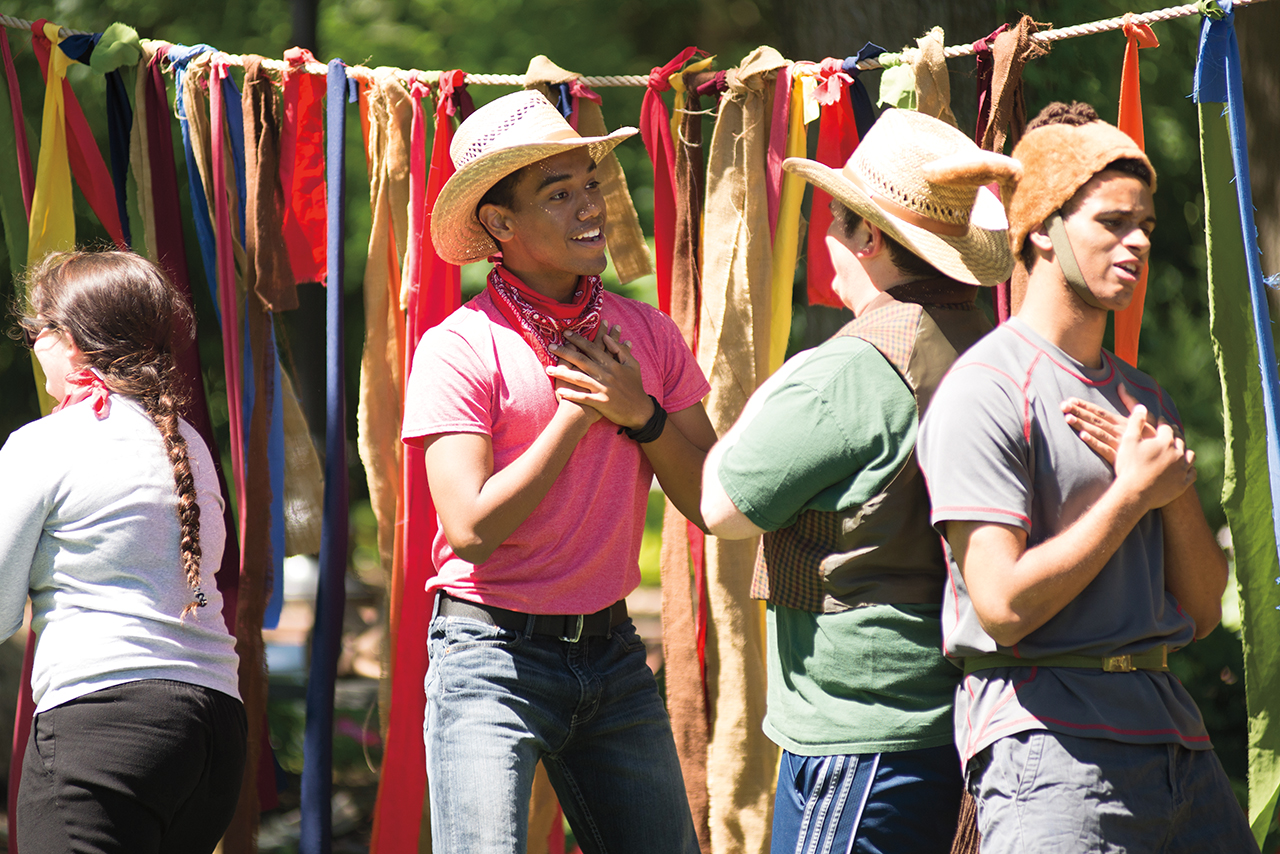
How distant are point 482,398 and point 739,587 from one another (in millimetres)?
1039

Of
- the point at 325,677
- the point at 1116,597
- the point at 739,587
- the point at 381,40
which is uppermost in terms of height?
the point at 381,40

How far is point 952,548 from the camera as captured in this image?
1.73 metres

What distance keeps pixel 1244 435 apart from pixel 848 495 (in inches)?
45.0

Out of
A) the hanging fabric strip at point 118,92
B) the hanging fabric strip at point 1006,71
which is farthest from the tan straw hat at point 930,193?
the hanging fabric strip at point 118,92

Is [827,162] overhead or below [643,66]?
below

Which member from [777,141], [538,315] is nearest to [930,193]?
[538,315]

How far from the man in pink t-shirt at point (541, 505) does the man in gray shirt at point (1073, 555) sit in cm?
69

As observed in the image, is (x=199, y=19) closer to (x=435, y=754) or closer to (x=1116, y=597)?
(x=435, y=754)

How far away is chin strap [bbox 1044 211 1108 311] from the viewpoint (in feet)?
5.69

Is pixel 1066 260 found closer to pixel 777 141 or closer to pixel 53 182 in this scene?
pixel 777 141

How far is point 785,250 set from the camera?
301 cm

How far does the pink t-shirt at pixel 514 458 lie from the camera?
216 centimetres

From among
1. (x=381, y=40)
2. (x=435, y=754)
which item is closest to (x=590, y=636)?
(x=435, y=754)

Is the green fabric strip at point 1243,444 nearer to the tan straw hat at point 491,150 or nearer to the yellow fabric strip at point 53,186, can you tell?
the tan straw hat at point 491,150
